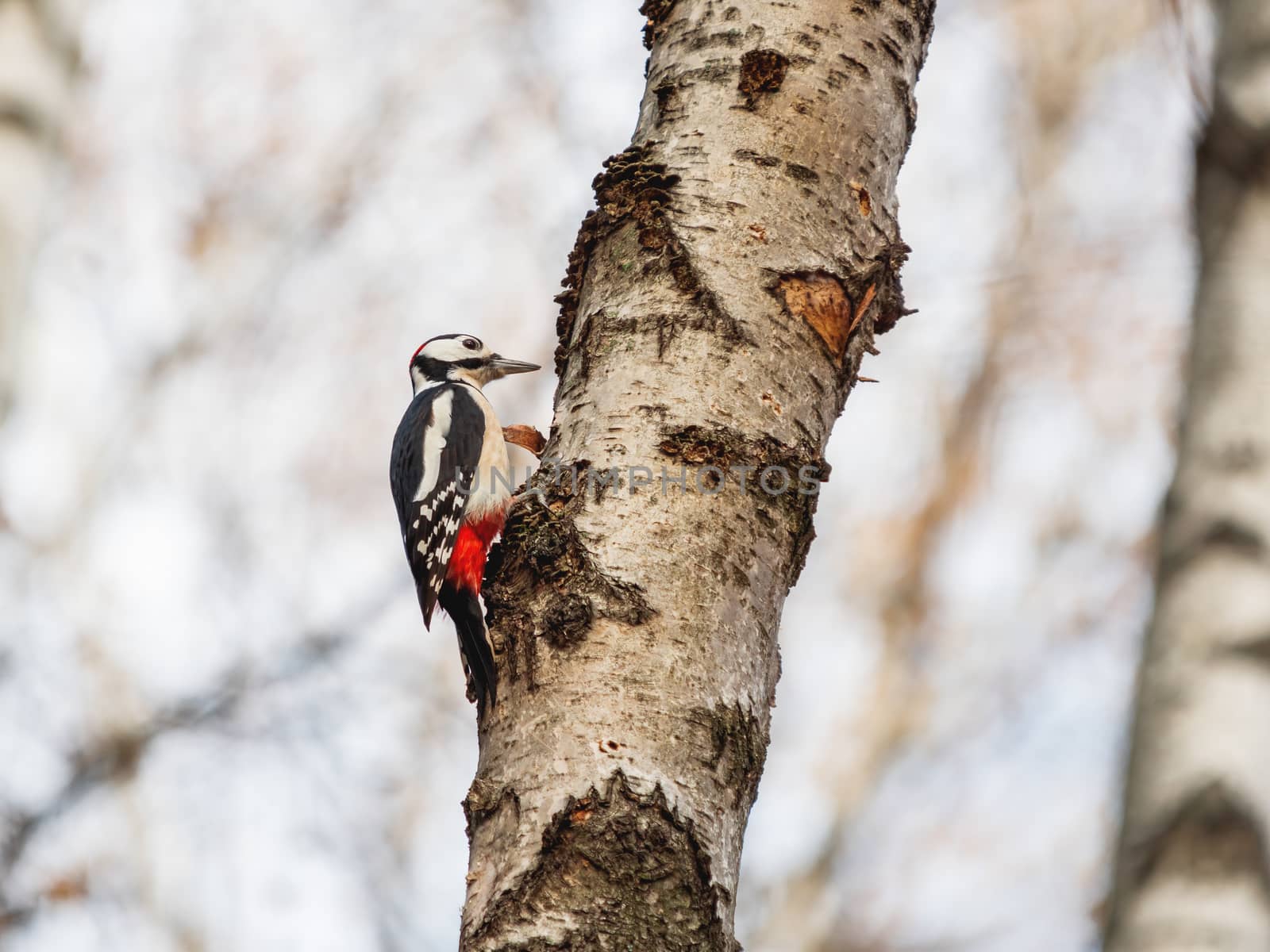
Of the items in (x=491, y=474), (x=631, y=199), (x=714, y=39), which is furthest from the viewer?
(x=491, y=474)

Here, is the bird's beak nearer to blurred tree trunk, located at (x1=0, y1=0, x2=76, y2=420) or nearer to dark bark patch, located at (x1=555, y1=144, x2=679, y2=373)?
dark bark patch, located at (x1=555, y1=144, x2=679, y2=373)

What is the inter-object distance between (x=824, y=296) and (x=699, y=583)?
56cm

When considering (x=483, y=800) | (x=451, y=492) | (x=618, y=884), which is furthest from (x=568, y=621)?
(x=451, y=492)

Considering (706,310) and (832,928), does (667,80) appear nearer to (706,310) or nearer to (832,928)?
(706,310)

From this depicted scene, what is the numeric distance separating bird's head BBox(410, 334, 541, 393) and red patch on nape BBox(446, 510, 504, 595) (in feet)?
4.42

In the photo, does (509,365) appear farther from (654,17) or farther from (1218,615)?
(1218,615)

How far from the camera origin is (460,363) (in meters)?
5.44

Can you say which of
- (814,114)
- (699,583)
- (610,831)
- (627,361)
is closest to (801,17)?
(814,114)

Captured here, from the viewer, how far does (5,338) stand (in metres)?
0.82

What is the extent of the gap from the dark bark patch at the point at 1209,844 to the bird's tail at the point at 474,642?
3.90 ft

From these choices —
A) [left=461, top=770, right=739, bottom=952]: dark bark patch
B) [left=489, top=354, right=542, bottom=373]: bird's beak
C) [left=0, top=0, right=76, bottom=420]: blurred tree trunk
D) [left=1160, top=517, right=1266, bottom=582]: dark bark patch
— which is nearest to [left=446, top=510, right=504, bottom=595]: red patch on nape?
[left=489, top=354, right=542, bottom=373]: bird's beak

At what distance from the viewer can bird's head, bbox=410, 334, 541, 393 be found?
5.42 meters

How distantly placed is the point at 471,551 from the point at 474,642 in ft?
4.17

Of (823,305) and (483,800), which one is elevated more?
(823,305)
